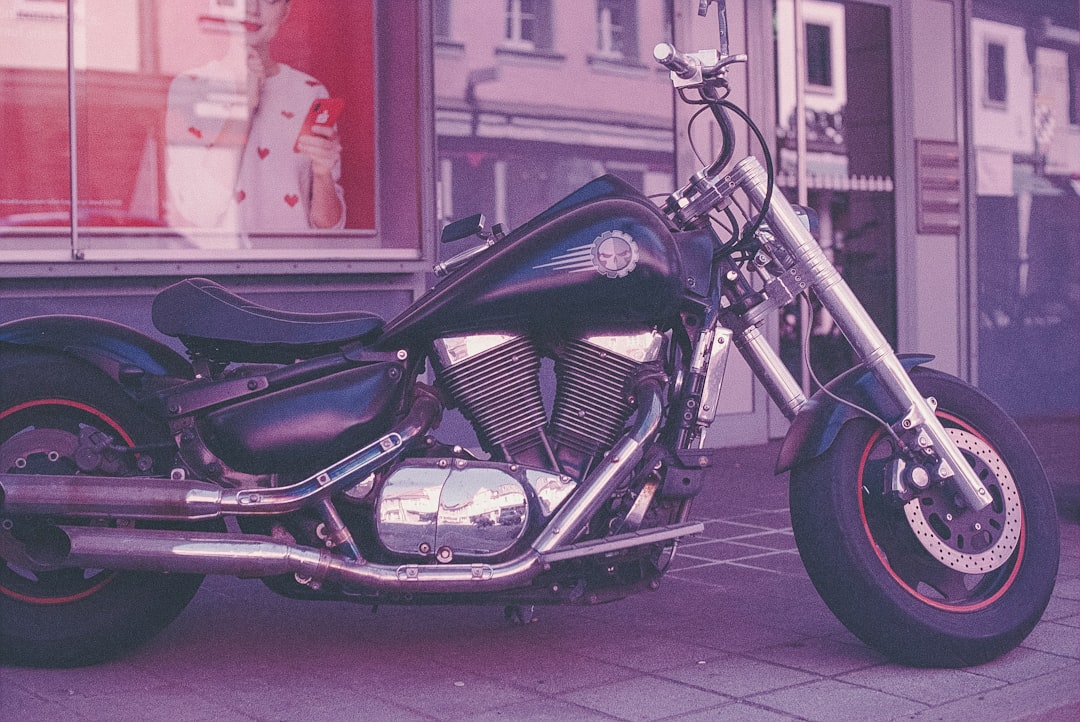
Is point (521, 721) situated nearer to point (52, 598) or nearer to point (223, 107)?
point (52, 598)

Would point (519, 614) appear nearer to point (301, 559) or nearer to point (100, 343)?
point (301, 559)

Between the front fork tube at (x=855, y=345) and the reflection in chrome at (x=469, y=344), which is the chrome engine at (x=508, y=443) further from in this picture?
the front fork tube at (x=855, y=345)

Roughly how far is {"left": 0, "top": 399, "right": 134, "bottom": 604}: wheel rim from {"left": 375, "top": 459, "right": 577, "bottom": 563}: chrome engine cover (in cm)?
80

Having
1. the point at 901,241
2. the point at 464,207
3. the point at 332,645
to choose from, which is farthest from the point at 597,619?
the point at 901,241

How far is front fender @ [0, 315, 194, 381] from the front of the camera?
414 cm

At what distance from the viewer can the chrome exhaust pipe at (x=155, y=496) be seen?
3971 mm

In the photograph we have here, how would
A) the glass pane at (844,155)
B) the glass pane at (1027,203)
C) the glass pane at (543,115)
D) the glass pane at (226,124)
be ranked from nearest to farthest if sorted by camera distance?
the glass pane at (226,124), the glass pane at (543,115), the glass pane at (844,155), the glass pane at (1027,203)

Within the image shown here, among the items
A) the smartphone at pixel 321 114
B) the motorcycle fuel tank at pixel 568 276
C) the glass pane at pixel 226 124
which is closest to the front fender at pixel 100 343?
the motorcycle fuel tank at pixel 568 276

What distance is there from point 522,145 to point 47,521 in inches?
186

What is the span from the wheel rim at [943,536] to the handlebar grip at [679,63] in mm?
1197

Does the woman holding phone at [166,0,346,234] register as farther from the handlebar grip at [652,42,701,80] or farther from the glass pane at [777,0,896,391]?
the handlebar grip at [652,42,701,80]

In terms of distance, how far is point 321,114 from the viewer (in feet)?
25.2

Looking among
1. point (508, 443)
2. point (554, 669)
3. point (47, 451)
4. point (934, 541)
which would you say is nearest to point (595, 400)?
point (508, 443)

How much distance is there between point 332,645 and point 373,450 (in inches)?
30.9
